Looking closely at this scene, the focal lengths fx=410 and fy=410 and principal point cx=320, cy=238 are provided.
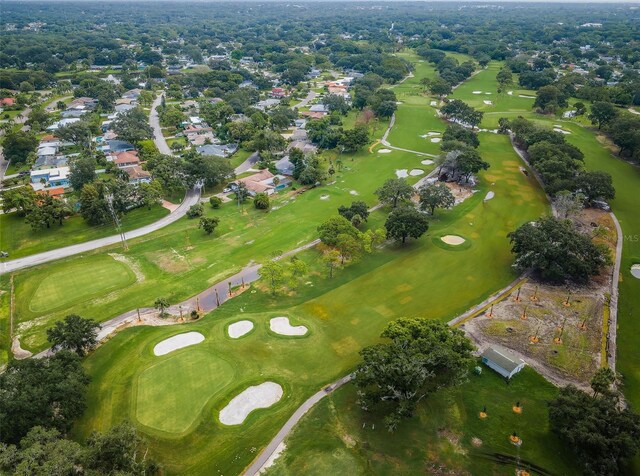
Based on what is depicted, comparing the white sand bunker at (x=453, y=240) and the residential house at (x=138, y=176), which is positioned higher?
the residential house at (x=138, y=176)

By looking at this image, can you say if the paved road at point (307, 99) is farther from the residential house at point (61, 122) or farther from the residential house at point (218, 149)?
the residential house at point (61, 122)

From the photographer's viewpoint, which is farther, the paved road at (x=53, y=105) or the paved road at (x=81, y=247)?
the paved road at (x=53, y=105)

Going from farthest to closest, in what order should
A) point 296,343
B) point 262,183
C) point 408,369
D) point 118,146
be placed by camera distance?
point 118,146 < point 262,183 < point 296,343 < point 408,369

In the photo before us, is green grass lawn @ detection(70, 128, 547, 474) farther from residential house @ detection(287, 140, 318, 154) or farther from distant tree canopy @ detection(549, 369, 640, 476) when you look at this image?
residential house @ detection(287, 140, 318, 154)

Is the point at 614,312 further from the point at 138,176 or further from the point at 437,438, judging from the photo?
the point at 138,176

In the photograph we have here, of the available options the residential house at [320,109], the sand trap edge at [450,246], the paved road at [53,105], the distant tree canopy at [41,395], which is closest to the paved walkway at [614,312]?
the sand trap edge at [450,246]

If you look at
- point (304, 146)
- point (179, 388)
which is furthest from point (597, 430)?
point (304, 146)
